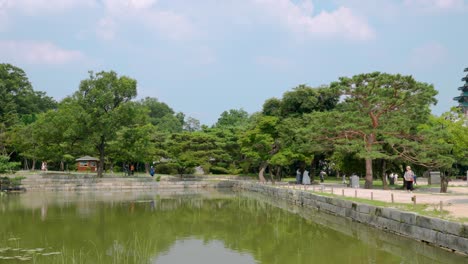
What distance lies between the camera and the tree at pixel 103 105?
32594 mm

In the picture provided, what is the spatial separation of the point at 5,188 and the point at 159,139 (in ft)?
65.4

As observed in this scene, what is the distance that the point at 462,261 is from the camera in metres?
8.44

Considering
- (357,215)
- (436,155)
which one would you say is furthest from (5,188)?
(436,155)

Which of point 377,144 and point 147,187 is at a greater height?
point 377,144

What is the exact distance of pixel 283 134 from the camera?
30.5 metres

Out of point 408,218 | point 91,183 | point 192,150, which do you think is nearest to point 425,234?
point 408,218

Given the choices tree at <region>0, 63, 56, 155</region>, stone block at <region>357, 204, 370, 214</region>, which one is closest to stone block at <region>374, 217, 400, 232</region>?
stone block at <region>357, 204, 370, 214</region>

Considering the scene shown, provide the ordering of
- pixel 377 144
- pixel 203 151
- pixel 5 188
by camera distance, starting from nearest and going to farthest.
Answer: pixel 377 144, pixel 5 188, pixel 203 151

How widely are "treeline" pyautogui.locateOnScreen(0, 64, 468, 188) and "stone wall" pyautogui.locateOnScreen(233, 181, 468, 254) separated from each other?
18.0 ft

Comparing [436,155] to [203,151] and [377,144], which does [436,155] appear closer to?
[377,144]

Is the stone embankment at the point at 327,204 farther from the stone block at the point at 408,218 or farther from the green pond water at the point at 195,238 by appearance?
the green pond water at the point at 195,238

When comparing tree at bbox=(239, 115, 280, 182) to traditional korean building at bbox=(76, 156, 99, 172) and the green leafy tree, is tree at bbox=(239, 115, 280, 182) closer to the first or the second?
the green leafy tree

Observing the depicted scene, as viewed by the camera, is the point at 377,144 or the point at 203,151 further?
the point at 203,151

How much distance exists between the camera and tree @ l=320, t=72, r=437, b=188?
22.5m
